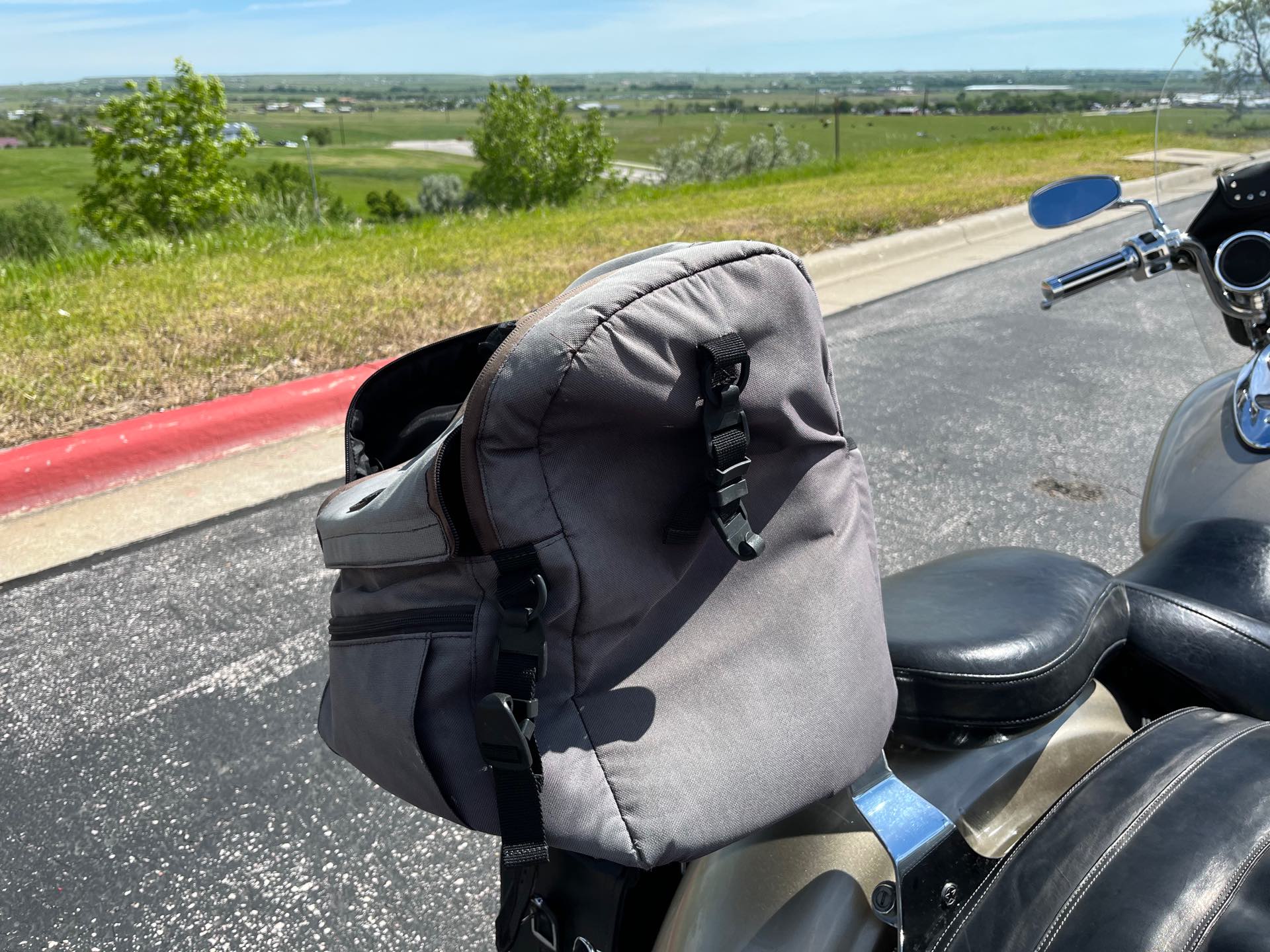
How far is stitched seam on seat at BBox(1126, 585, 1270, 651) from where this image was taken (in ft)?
4.63

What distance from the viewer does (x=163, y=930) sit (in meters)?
1.98

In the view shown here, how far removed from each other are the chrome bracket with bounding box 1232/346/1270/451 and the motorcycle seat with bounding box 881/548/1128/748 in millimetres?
476

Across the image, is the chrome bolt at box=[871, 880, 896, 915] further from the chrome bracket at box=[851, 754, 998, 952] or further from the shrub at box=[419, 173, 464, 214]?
the shrub at box=[419, 173, 464, 214]

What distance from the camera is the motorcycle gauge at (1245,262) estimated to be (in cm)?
177

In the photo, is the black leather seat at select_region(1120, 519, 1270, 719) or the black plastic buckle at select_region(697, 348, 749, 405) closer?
the black plastic buckle at select_region(697, 348, 749, 405)

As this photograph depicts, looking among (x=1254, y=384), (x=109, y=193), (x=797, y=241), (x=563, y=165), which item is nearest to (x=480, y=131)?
(x=563, y=165)

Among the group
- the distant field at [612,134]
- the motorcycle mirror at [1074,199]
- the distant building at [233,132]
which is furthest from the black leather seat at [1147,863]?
the distant building at [233,132]

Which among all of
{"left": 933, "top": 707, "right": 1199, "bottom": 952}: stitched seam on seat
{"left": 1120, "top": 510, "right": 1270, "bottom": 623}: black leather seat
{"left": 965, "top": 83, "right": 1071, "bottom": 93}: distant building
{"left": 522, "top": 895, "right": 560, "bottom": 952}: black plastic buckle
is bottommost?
{"left": 522, "top": 895, "right": 560, "bottom": 952}: black plastic buckle

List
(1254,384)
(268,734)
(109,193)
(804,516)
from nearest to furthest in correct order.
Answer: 1. (804,516)
2. (1254,384)
3. (268,734)
4. (109,193)

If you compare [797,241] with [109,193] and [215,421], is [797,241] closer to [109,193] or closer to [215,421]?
[215,421]

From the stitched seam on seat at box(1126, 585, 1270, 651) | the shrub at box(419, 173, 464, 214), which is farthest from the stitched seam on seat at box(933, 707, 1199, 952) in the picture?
the shrub at box(419, 173, 464, 214)

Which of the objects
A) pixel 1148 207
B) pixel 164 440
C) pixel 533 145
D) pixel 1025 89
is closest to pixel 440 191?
pixel 533 145

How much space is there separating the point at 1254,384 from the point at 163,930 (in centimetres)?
214

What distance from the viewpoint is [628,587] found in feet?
3.41
